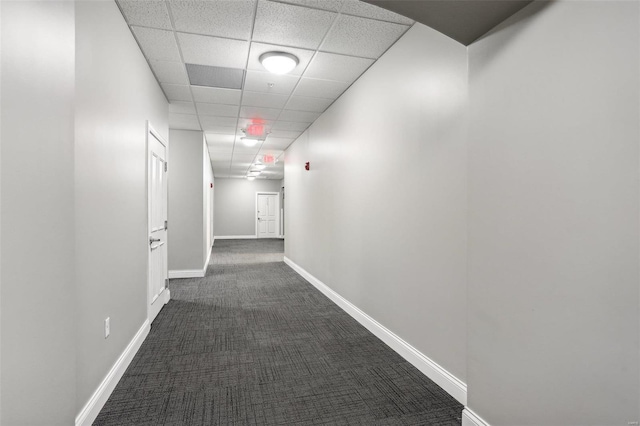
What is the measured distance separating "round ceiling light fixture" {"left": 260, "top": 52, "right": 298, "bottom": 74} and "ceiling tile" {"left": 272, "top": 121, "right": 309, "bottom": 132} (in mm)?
2375

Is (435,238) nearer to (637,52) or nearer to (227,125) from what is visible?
(637,52)

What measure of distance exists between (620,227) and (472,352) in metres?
0.97

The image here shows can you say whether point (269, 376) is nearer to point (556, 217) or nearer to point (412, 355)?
point (412, 355)

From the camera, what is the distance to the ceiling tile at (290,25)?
94.1 inches

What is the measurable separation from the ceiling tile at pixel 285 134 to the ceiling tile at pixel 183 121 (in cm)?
135

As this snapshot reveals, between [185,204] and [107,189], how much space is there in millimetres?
3866

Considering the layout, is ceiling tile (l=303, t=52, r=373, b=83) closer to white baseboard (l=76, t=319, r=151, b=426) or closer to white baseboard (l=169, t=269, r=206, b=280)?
white baseboard (l=76, t=319, r=151, b=426)

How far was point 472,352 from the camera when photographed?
1.74 m

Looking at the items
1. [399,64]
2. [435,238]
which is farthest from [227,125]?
[435,238]

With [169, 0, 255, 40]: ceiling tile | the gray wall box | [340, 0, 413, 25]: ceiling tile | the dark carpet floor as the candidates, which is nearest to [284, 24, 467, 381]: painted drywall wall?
[340, 0, 413, 25]: ceiling tile

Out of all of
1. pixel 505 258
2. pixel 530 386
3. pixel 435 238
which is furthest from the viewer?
pixel 435 238

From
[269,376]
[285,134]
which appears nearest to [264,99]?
[285,134]

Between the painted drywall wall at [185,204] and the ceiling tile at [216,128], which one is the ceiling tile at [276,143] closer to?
the ceiling tile at [216,128]

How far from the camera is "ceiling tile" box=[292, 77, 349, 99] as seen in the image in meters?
3.77
